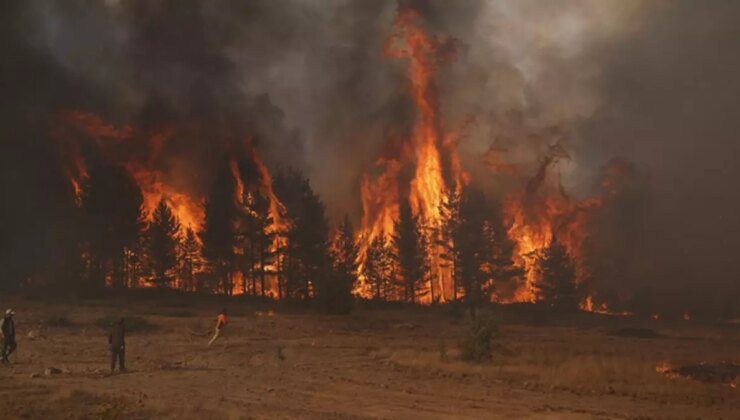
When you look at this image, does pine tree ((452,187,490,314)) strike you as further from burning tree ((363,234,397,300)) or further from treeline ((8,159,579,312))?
burning tree ((363,234,397,300))

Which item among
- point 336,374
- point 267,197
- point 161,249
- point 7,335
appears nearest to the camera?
point 336,374

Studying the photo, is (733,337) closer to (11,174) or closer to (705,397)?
(705,397)

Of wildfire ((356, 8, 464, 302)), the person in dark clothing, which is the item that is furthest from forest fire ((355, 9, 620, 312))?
the person in dark clothing

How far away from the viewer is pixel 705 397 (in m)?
19.8

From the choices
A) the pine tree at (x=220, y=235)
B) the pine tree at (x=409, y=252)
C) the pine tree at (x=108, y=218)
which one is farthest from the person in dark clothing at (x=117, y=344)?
the pine tree at (x=409, y=252)

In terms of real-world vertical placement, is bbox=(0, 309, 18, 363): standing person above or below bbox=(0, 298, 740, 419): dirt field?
above

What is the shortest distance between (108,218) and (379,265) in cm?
3027

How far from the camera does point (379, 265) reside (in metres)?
74.0

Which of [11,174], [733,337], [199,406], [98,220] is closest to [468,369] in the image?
[199,406]

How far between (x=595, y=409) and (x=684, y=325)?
44875mm

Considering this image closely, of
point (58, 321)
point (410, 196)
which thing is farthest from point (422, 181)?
point (58, 321)

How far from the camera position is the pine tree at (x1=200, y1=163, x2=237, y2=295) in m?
66.1

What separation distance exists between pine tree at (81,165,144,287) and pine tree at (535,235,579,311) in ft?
140

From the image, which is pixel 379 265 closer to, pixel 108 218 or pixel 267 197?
pixel 267 197
